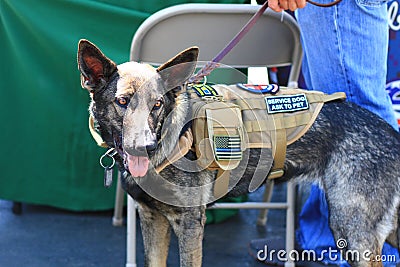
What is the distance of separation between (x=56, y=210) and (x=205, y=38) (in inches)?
65.7

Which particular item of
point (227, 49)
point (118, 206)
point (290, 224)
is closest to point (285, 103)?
point (227, 49)

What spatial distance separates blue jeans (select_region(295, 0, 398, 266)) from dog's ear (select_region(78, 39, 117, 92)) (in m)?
1.04

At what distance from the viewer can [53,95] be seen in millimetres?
3893

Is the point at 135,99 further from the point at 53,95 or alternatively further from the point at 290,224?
the point at 53,95

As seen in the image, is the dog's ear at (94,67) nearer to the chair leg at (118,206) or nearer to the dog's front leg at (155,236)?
the dog's front leg at (155,236)

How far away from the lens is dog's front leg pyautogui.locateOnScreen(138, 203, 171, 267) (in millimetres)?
2904

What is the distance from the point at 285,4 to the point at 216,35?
43 centimetres

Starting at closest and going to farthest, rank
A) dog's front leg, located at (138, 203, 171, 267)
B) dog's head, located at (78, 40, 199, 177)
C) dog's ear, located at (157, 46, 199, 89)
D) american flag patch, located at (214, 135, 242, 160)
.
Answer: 1. dog's head, located at (78, 40, 199, 177)
2. dog's ear, located at (157, 46, 199, 89)
3. american flag patch, located at (214, 135, 242, 160)
4. dog's front leg, located at (138, 203, 171, 267)

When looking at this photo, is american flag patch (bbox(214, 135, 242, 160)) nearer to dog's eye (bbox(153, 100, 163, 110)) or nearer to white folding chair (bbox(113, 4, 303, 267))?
dog's eye (bbox(153, 100, 163, 110))

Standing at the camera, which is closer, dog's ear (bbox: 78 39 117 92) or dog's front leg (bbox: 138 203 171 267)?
dog's ear (bbox: 78 39 117 92)

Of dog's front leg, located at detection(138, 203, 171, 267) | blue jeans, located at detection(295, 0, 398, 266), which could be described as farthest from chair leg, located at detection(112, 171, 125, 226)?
blue jeans, located at detection(295, 0, 398, 266)

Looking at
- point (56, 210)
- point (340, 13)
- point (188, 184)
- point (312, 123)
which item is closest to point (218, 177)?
point (188, 184)

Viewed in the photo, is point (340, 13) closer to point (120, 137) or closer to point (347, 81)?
point (347, 81)

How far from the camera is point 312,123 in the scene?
2.82 meters
